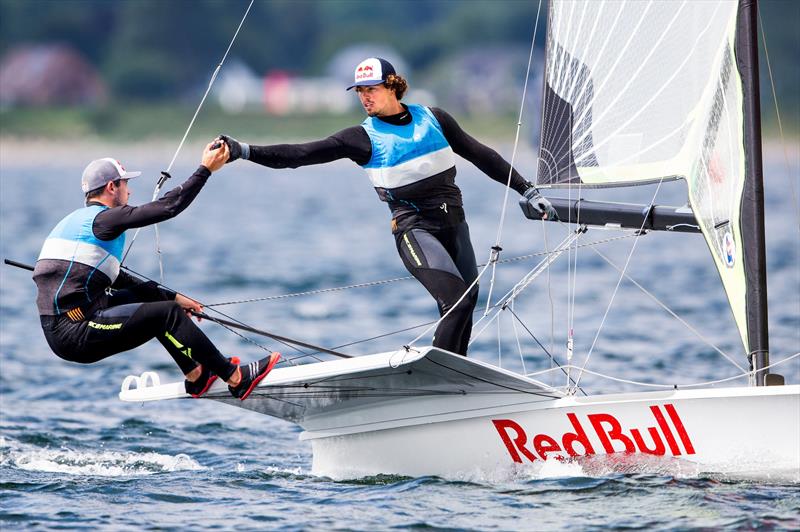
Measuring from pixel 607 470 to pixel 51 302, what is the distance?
8.76 feet

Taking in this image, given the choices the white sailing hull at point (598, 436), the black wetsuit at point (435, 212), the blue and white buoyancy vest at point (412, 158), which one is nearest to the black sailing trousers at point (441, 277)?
the black wetsuit at point (435, 212)

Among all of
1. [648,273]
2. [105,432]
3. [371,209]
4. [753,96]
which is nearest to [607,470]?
[753,96]

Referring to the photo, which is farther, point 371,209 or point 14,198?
point 14,198

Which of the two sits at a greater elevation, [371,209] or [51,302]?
[371,209]

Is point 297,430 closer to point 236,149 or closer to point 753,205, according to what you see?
point 236,149

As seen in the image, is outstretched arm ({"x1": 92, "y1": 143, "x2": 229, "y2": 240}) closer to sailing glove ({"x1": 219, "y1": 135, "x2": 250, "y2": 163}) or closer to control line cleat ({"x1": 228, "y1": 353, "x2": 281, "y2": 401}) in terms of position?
sailing glove ({"x1": 219, "y1": 135, "x2": 250, "y2": 163})

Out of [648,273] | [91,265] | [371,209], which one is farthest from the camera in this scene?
[371,209]

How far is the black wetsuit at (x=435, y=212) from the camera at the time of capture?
6.07m

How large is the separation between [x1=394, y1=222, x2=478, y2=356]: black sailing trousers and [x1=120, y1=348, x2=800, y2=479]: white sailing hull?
0.73ft

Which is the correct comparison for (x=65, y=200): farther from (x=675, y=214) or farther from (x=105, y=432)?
(x=675, y=214)

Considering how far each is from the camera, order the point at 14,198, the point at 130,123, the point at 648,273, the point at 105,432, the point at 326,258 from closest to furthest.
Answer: the point at 105,432
the point at 648,273
the point at 326,258
the point at 14,198
the point at 130,123

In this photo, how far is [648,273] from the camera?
1880 cm

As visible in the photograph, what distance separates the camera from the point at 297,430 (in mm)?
8672

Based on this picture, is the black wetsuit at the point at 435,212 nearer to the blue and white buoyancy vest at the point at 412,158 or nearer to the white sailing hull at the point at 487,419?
the blue and white buoyancy vest at the point at 412,158
